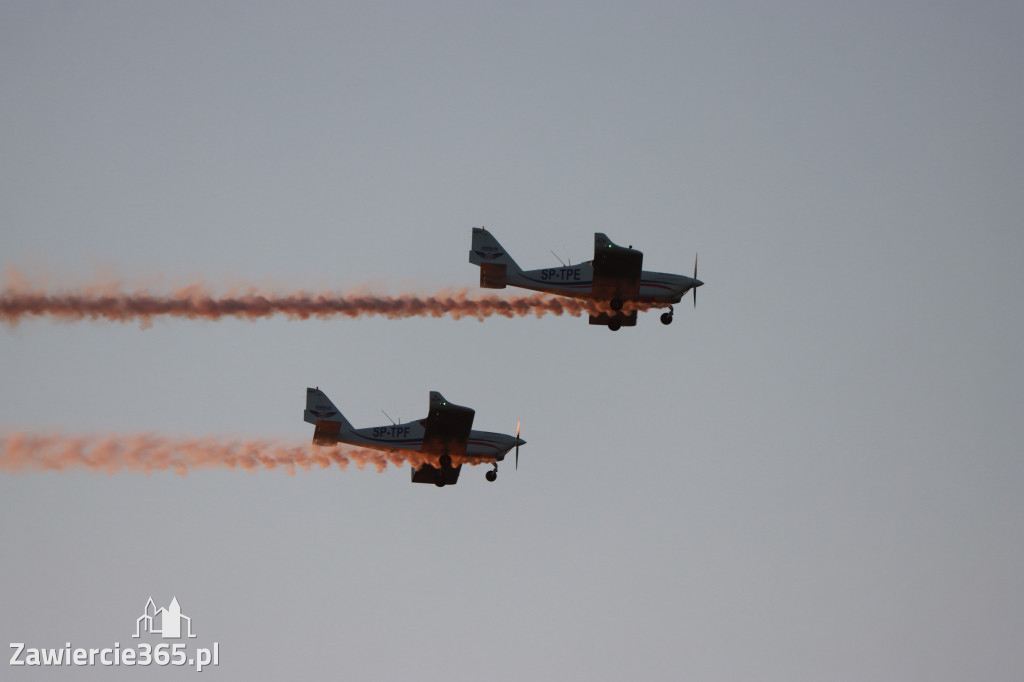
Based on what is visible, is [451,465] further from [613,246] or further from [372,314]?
[613,246]

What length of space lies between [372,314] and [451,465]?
605 centimetres

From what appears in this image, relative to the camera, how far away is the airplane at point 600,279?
50.7 metres

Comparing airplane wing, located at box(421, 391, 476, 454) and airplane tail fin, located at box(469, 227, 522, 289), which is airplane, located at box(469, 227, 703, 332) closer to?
airplane tail fin, located at box(469, 227, 522, 289)

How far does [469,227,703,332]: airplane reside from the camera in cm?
5066

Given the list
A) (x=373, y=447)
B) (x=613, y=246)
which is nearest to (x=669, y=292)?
(x=613, y=246)

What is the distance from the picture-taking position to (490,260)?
50906 mm

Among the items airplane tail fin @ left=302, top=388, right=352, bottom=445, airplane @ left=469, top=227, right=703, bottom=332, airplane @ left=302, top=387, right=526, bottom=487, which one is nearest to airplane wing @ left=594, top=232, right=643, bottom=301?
airplane @ left=469, top=227, right=703, bottom=332

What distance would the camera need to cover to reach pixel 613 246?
50281mm

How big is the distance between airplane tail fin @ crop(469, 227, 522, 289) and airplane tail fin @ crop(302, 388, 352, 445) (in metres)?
7.00

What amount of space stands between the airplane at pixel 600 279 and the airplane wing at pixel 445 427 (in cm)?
438

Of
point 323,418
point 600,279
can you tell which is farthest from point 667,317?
point 323,418

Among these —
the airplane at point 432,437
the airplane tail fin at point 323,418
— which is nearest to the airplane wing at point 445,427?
the airplane at point 432,437

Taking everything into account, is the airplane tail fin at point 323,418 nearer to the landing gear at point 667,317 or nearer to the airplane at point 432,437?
the airplane at point 432,437

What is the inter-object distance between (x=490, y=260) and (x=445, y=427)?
6004mm
